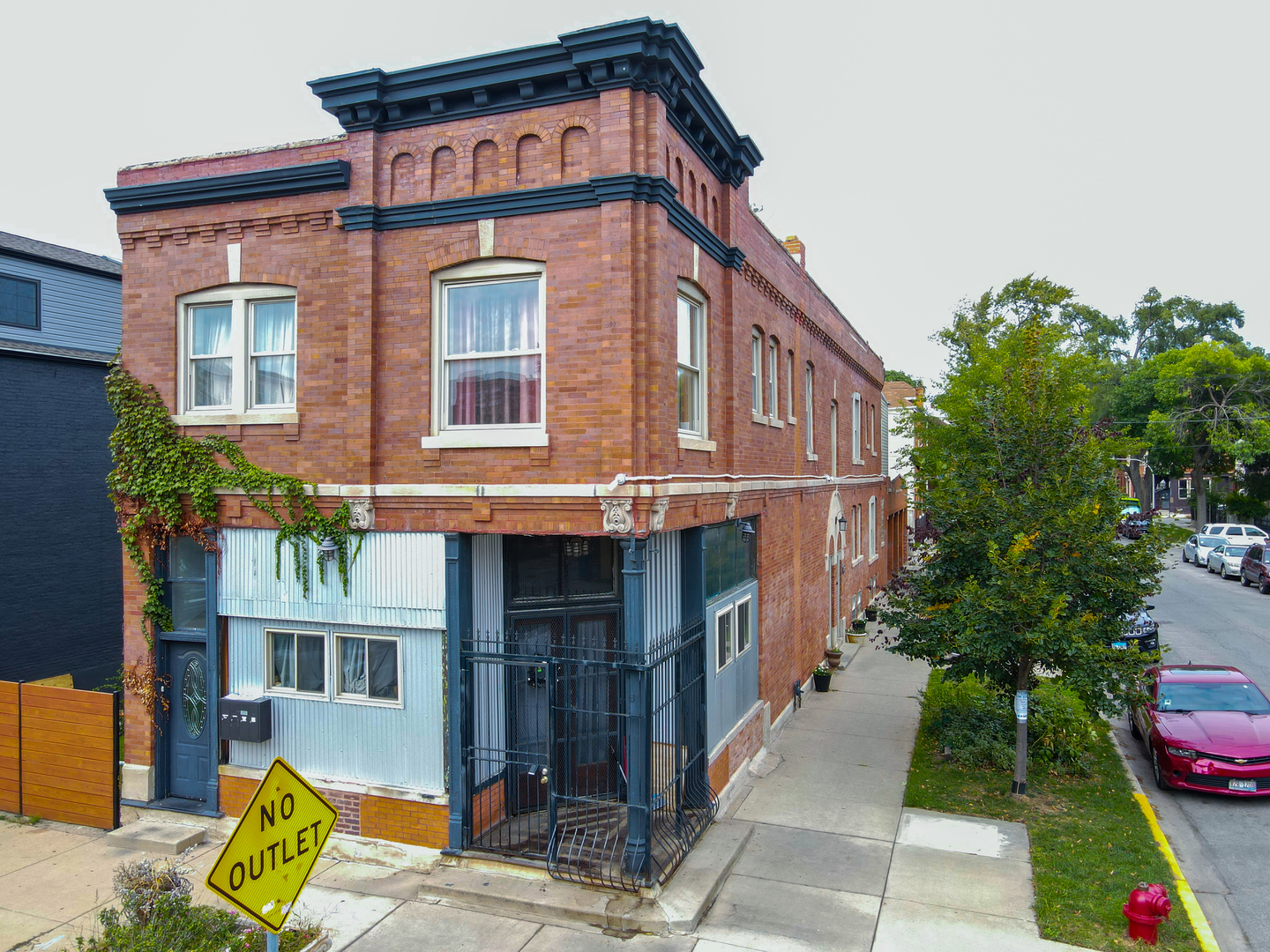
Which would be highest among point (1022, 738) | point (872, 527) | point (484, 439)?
point (484, 439)

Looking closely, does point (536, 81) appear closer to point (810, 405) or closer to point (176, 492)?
point (176, 492)

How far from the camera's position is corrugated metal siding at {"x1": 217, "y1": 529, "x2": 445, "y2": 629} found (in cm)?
927

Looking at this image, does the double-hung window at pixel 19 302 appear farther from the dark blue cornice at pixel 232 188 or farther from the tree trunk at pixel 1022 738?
the tree trunk at pixel 1022 738

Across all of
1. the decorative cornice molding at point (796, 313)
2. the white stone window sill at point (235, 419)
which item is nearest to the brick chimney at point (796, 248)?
the decorative cornice molding at point (796, 313)

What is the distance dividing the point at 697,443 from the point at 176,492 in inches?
248

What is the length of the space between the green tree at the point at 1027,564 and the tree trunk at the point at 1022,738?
17 mm

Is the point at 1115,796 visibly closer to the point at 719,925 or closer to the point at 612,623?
the point at 719,925

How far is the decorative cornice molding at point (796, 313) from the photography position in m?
12.6

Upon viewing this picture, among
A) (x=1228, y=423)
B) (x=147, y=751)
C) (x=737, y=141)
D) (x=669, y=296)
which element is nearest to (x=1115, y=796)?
(x=669, y=296)

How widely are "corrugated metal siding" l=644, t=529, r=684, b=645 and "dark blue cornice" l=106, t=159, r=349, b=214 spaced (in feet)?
18.2

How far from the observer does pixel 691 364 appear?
414 inches

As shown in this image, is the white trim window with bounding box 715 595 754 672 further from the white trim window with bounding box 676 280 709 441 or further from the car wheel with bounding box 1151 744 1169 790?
the car wheel with bounding box 1151 744 1169 790

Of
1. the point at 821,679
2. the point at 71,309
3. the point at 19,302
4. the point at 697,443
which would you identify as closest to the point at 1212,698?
the point at 821,679

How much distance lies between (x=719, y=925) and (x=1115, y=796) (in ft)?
21.4
